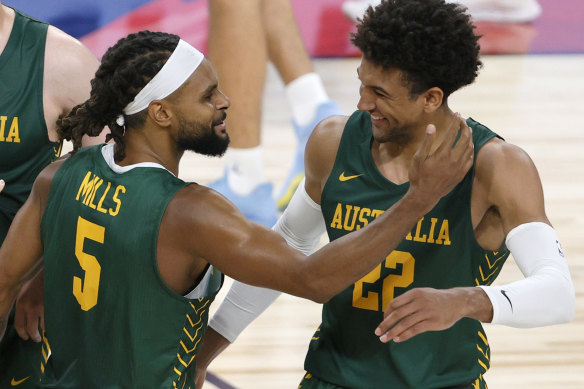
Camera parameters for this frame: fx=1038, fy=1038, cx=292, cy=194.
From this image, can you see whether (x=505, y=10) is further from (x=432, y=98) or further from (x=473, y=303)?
(x=473, y=303)

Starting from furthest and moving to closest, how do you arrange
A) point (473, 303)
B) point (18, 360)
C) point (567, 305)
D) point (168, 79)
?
point (18, 360) < point (168, 79) < point (567, 305) < point (473, 303)

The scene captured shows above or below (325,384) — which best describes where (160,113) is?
above

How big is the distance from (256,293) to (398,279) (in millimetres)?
481

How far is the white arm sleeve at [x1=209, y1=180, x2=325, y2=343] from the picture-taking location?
9.52 ft

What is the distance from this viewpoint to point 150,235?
7.85 ft

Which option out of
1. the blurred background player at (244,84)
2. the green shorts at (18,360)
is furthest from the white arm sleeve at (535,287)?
the blurred background player at (244,84)

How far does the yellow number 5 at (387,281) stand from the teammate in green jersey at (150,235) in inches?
12.2

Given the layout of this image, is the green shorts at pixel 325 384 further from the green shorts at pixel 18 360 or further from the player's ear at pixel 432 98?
the green shorts at pixel 18 360

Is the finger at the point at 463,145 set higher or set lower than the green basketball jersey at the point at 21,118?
higher

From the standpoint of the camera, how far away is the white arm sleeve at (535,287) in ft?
7.68

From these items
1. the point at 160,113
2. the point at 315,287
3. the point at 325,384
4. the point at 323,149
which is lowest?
the point at 325,384

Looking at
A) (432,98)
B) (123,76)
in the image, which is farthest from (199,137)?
(432,98)

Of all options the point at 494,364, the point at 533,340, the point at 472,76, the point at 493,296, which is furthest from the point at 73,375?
the point at 533,340

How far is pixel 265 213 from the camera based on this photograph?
19.5 ft
